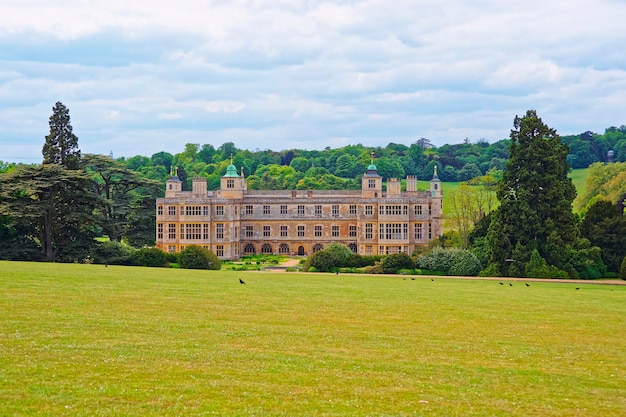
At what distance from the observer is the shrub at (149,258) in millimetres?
55094

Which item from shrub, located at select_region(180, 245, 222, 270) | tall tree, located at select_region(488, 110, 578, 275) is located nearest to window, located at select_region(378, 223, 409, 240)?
tall tree, located at select_region(488, 110, 578, 275)

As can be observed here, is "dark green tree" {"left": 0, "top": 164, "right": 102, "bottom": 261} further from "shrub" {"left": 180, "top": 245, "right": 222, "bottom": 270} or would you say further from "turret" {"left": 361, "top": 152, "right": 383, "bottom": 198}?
"turret" {"left": 361, "top": 152, "right": 383, "bottom": 198}

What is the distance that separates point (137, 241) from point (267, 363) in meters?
62.4

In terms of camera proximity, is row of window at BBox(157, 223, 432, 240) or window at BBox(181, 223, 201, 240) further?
window at BBox(181, 223, 201, 240)

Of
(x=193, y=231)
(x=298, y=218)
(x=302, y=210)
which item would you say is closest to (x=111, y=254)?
(x=193, y=231)

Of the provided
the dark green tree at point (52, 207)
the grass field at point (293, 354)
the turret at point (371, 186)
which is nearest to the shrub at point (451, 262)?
the grass field at point (293, 354)

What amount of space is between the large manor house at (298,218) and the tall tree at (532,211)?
2091 centimetres

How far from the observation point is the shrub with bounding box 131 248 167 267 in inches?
2169

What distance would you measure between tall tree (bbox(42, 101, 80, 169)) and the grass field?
3049cm

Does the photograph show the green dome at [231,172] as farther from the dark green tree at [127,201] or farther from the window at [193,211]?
the dark green tree at [127,201]

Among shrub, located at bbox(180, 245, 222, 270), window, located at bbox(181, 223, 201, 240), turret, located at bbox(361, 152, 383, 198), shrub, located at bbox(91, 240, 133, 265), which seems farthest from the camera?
turret, located at bbox(361, 152, 383, 198)

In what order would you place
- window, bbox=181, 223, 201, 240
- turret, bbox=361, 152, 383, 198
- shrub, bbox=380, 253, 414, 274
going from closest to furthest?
shrub, bbox=380, 253, 414, 274, window, bbox=181, 223, 201, 240, turret, bbox=361, 152, 383, 198

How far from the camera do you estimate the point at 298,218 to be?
81.2m

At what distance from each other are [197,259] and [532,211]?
74.9 feet
